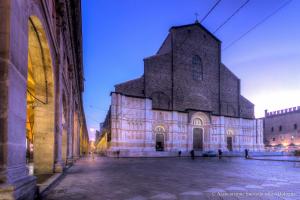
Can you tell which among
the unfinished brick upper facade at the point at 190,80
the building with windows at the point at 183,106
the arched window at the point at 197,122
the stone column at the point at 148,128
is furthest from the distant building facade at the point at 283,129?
the stone column at the point at 148,128

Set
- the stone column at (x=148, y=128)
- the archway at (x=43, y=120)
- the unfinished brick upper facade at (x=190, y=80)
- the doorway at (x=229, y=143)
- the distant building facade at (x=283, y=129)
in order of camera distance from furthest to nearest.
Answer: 1. the distant building facade at (x=283, y=129)
2. the doorway at (x=229, y=143)
3. the unfinished brick upper facade at (x=190, y=80)
4. the stone column at (x=148, y=128)
5. the archway at (x=43, y=120)

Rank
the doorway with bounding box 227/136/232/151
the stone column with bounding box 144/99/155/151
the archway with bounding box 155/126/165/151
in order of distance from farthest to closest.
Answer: the doorway with bounding box 227/136/232/151, the archway with bounding box 155/126/165/151, the stone column with bounding box 144/99/155/151

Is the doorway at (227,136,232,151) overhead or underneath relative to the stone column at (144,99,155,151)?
underneath

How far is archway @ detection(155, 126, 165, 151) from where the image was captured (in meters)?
38.8

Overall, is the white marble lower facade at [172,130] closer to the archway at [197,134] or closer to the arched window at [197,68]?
the archway at [197,134]

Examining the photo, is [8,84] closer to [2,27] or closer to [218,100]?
[2,27]

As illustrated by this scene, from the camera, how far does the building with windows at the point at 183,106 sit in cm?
3641

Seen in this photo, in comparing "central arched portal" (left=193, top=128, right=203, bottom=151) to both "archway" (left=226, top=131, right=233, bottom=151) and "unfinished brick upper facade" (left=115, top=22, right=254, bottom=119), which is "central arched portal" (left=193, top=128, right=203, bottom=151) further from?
"archway" (left=226, top=131, right=233, bottom=151)

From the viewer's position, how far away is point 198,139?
42281 mm

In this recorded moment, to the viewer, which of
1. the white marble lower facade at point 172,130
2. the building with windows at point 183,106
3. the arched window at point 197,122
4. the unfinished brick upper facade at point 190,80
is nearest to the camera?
the white marble lower facade at point 172,130

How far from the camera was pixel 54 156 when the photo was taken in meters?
9.87

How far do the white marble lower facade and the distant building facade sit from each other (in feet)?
42.9

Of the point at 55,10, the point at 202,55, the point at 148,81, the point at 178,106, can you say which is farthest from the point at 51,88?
the point at 202,55

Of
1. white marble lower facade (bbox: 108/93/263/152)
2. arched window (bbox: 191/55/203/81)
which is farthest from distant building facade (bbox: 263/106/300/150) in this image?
arched window (bbox: 191/55/203/81)
